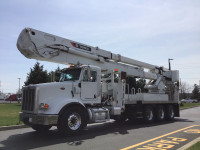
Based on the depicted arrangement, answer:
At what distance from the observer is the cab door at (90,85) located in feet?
31.2

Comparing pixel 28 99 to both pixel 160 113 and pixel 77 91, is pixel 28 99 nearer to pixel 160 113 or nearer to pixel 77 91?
pixel 77 91

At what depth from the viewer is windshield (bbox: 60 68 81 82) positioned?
31.7ft

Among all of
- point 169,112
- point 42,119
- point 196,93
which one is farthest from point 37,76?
point 196,93

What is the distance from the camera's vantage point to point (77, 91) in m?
9.20

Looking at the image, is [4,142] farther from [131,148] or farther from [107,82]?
[107,82]

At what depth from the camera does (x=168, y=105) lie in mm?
15016

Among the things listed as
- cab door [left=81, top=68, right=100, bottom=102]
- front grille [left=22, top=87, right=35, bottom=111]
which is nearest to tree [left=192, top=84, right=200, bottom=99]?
cab door [left=81, top=68, right=100, bottom=102]

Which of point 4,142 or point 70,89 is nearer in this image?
point 4,142

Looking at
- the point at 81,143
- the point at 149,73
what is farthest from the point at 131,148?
the point at 149,73

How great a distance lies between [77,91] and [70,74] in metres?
1.10

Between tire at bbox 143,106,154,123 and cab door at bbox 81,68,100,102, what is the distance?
4.03 m

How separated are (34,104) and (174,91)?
430 inches

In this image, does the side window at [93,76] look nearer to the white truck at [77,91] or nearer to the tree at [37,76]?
the white truck at [77,91]

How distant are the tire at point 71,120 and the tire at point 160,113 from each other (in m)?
6.36
